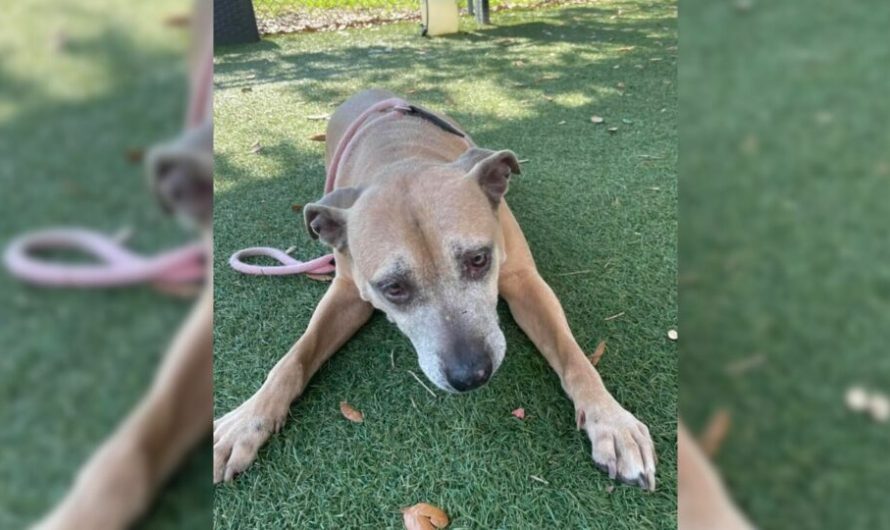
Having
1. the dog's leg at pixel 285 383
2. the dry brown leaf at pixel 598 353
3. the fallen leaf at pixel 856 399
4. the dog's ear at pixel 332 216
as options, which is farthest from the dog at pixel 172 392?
the dry brown leaf at pixel 598 353

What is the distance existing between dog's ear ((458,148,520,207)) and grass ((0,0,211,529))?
1987 millimetres

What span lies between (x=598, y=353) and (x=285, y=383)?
Result: 133 cm

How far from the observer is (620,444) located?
203 cm

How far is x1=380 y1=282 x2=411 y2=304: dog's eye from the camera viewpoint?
2.25 m

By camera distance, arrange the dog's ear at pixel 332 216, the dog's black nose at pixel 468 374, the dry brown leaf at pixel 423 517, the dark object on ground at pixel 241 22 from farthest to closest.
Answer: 1. the dark object on ground at pixel 241 22
2. the dog's ear at pixel 332 216
3. the dog's black nose at pixel 468 374
4. the dry brown leaf at pixel 423 517

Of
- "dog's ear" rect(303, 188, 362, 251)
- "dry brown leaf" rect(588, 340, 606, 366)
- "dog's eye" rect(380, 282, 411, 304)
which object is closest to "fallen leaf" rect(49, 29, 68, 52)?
"dog's eye" rect(380, 282, 411, 304)

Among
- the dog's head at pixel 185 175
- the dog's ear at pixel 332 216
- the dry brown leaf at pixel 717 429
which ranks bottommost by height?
the dog's ear at pixel 332 216

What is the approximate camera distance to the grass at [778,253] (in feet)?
1.97

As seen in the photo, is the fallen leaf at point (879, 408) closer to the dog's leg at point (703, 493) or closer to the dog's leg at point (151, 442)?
the dog's leg at point (703, 493)

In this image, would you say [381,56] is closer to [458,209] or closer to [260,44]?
[260,44]

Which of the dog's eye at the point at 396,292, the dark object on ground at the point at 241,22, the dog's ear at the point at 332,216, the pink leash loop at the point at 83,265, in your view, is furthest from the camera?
the dark object on ground at the point at 241,22

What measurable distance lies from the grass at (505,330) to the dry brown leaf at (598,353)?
1.3 inches

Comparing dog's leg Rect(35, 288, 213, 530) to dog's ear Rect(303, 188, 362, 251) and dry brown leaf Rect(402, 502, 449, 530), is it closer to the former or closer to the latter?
dry brown leaf Rect(402, 502, 449, 530)

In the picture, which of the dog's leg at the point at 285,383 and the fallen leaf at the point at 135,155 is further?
the dog's leg at the point at 285,383
